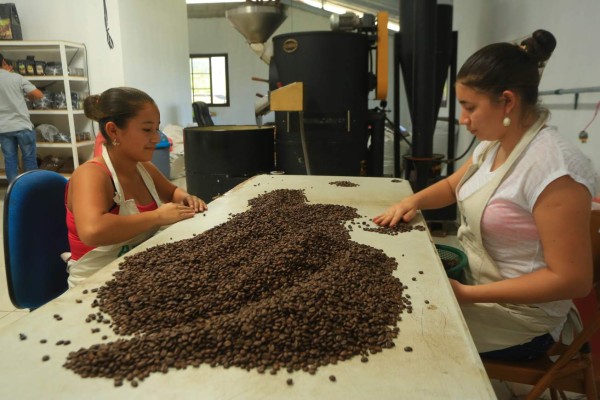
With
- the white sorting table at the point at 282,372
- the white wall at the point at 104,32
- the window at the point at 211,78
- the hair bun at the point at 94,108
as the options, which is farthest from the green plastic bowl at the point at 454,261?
the window at the point at 211,78

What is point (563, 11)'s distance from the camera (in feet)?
8.34

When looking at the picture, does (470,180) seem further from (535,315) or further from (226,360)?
(226,360)

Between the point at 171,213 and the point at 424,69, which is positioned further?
the point at 424,69

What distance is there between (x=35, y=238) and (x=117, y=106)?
0.53 metres

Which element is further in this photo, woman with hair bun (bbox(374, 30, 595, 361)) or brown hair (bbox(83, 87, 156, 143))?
brown hair (bbox(83, 87, 156, 143))

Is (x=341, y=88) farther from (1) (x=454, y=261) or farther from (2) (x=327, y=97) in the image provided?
(1) (x=454, y=261)

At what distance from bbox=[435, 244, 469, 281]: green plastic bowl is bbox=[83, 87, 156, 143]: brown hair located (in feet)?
4.03

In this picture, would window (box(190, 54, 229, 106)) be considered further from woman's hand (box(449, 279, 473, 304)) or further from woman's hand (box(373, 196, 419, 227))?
woman's hand (box(449, 279, 473, 304))

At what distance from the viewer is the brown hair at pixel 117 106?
1560 mm

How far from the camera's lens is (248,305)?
94cm

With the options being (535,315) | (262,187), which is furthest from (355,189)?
(535,315)

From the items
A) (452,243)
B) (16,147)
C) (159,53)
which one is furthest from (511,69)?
(159,53)

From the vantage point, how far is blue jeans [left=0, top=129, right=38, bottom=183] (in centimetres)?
479

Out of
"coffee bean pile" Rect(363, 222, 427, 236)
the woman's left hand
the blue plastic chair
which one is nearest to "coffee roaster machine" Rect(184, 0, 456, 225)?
the woman's left hand
